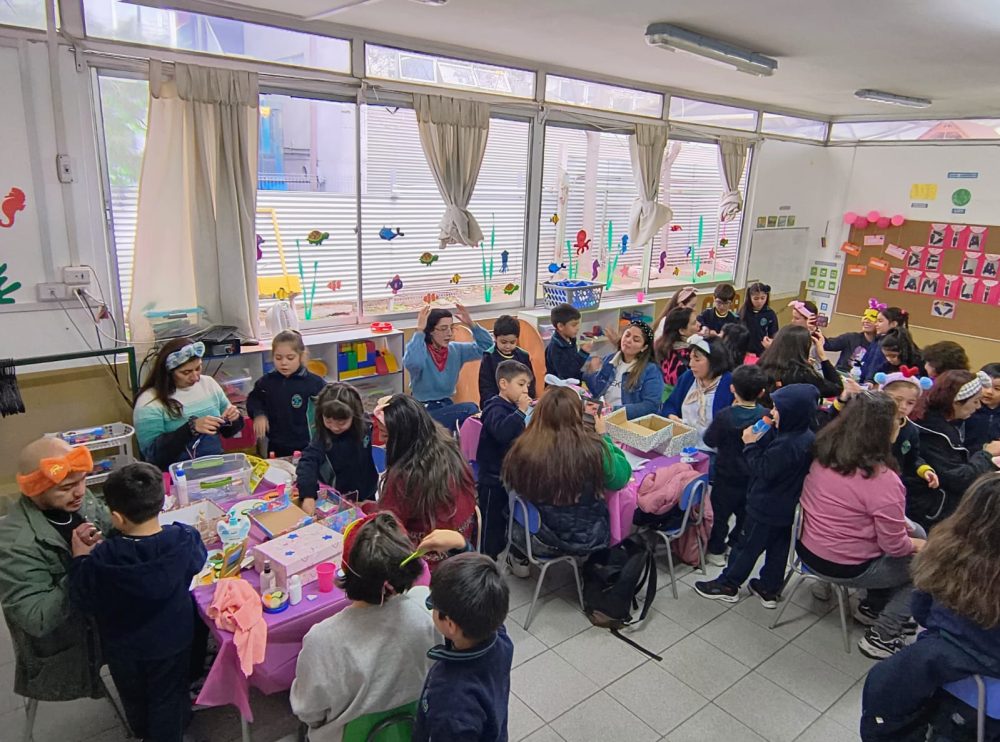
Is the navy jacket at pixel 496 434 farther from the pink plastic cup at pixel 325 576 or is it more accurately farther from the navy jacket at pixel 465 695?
the navy jacket at pixel 465 695

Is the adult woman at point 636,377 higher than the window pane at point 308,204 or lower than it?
lower

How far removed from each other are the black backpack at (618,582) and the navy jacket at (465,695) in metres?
1.74

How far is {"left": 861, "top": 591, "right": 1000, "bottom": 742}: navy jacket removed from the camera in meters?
2.16

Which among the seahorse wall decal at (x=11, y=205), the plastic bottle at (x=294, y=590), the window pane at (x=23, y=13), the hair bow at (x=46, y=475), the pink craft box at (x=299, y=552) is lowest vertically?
the plastic bottle at (x=294, y=590)

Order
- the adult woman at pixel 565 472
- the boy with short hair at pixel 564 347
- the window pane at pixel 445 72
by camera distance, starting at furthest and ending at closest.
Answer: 1. the window pane at pixel 445 72
2. the boy with short hair at pixel 564 347
3. the adult woman at pixel 565 472

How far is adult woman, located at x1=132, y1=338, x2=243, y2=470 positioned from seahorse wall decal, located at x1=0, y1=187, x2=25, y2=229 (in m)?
1.31

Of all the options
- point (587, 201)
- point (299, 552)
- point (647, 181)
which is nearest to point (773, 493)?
point (299, 552)

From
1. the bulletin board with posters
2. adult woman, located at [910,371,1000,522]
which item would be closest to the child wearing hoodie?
adult woman, located at [910,371,1000,522]

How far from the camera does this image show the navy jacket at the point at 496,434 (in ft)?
11.5

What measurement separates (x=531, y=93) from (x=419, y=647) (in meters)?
5.53

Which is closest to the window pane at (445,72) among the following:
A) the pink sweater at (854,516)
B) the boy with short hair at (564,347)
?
the boy with short hair at (564,347)

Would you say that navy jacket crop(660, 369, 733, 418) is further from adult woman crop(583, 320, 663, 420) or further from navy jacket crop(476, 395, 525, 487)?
navy jacket crop(476, 395, 525, 487)

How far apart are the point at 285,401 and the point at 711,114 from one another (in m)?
6.43

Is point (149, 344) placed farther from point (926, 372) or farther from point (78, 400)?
point (926, 372)
